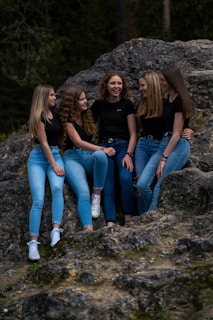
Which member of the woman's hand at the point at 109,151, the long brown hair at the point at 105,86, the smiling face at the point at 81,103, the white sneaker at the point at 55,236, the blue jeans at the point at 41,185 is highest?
the long brown hair at the point at 105,86

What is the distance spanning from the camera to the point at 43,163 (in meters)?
7.28

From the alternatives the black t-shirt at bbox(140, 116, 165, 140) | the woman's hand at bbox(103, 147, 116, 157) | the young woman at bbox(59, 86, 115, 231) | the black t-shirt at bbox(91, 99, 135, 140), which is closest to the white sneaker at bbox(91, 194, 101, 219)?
the young woman at bbox(59, 86, 115, 231)

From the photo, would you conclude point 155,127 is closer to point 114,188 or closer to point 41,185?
point 114,188

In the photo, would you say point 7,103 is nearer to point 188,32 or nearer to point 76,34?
point 76,34

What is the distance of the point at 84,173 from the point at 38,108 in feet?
2.69

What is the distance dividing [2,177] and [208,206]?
2784mm

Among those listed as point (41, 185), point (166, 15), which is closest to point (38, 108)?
point (41, 185)

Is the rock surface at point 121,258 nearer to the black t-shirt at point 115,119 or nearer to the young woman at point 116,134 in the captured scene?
the young woman at point 116,134

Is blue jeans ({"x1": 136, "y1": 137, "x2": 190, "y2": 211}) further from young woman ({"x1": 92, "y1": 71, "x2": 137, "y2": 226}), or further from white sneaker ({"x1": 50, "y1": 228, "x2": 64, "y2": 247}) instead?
white sneaker ({"x1": 50, "y1": 228, "x2": 64, "y2": 247})

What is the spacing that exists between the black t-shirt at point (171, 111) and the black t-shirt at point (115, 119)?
47cm

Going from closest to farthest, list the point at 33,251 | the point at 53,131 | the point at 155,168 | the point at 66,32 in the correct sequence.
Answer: the point at 33,251 < the point at 155,168 < the point at 53,131 < the point at 66,32

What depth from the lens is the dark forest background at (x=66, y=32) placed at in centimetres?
2009

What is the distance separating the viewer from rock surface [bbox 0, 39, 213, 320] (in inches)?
211

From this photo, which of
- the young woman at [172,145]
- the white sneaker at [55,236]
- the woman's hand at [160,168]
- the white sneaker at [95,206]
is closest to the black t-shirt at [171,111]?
the young woman at [172,145]
